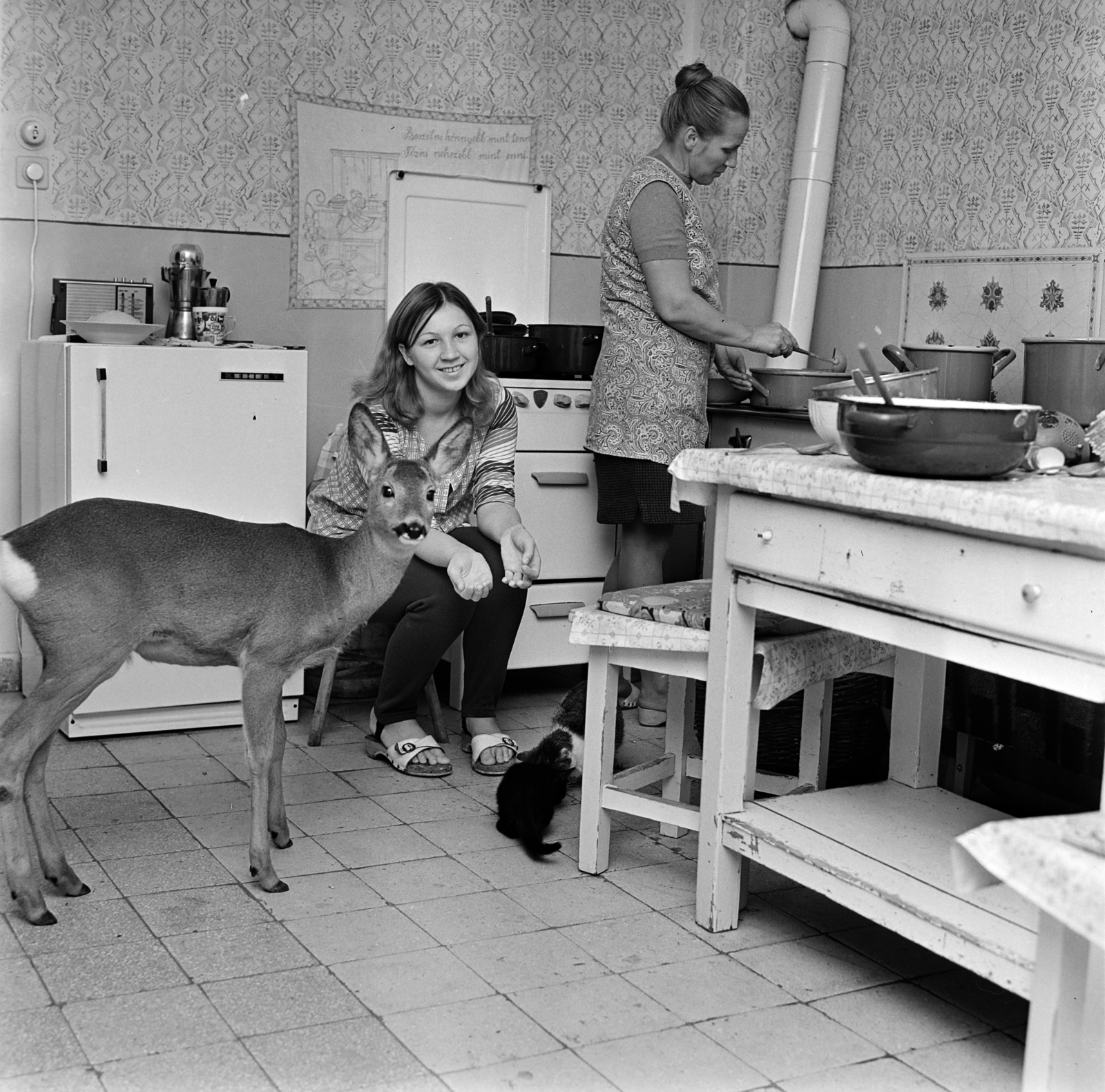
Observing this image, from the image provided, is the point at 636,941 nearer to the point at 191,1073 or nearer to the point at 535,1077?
the point at 535,1077

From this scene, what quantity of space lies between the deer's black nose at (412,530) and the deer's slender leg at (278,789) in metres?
0.41

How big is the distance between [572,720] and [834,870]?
1182mm

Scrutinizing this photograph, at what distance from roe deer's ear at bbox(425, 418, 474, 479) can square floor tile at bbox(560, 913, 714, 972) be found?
986mm

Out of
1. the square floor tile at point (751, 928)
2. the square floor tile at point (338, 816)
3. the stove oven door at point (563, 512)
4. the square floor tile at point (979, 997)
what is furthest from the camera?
the stove oven door at point (563, 512)

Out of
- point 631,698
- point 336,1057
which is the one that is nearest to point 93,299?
point 631,698

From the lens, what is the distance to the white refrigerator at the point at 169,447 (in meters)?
3.63

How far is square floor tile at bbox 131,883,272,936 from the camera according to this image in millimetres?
2539

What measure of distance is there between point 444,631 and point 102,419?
1.07 meters

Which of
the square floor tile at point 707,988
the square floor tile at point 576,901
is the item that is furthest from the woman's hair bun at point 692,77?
the square floor tile at point 707,988

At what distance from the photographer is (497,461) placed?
360cm

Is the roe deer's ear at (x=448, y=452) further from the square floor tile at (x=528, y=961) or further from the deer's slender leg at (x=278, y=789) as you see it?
the square floor tile at (x=528, y=961)

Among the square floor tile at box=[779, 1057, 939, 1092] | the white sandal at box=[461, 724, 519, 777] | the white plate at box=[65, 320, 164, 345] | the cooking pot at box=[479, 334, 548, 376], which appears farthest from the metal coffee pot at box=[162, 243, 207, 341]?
the square floor tile at box=[779, 1057, 939, 1092]

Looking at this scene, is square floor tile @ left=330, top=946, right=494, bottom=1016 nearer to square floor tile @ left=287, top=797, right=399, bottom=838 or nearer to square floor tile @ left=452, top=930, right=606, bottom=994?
square floor tile @ left=452, top=930, right=606, bottom=994

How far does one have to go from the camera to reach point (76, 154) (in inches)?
160
